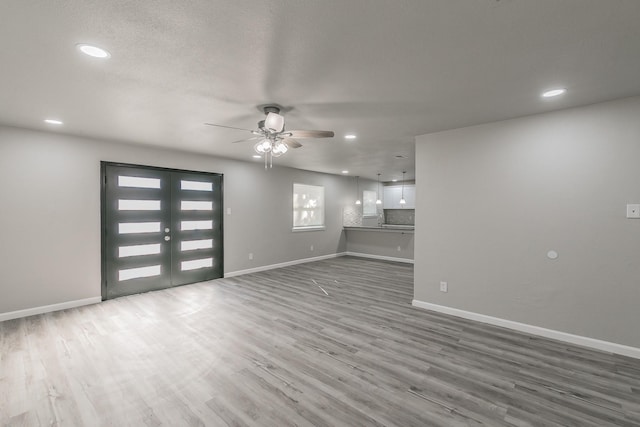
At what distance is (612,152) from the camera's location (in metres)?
2.74

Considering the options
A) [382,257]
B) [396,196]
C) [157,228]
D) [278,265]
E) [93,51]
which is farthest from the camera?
[396,196]

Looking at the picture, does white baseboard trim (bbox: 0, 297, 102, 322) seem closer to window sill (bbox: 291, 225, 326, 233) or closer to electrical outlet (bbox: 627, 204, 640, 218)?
window sill (bbox: 291, 225, 326, 233)

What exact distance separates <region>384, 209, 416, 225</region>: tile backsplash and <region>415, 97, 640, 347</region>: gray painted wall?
6.37m

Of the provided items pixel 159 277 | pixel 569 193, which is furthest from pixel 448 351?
pixel 159 277

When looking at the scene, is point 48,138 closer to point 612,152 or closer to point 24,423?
point 24,423

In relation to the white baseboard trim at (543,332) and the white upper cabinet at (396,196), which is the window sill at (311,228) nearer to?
the white upper cabinet at (396,196)

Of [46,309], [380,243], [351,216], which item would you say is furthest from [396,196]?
[46,309]

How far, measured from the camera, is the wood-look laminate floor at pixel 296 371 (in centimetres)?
189

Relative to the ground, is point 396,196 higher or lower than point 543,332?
higher

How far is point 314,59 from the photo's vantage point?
6.47ft

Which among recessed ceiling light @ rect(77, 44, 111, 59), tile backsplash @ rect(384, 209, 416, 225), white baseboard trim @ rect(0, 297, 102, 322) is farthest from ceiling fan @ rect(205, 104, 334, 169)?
tile backsplash @ rect(384, 209, 416, 225)

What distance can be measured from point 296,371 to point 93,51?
2908 millimetres

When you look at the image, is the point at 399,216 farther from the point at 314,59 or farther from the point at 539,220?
the point at 314,59

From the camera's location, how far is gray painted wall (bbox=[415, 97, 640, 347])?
2705 millimetres
